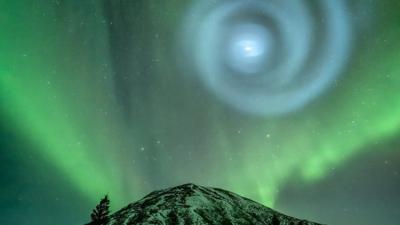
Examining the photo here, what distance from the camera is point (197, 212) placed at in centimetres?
15662

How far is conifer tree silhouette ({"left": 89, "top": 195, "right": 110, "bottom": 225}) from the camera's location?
148350mm

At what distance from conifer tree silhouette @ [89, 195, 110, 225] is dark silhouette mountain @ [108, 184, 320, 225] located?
13.1ft

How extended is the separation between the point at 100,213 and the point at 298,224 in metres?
113

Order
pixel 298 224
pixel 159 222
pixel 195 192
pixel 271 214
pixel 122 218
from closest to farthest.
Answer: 1. pixel 159 222
2. pixel 122 218
3. pixel 298 224
4. pixel 271 214
5. pixel 195 192

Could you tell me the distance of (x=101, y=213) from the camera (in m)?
153

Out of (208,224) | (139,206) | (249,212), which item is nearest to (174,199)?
(139,206)

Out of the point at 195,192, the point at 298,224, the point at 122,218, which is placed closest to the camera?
the point at 122,218

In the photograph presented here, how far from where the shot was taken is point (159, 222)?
445 ft

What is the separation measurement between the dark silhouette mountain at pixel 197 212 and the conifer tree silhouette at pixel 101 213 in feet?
13.1

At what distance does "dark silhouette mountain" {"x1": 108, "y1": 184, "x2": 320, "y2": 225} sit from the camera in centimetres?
14377

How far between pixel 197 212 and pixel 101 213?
51.9 m

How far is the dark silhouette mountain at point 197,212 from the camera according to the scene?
472 ft

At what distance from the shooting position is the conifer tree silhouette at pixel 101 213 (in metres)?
148

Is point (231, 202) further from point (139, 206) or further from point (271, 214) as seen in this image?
point (139, 206)
